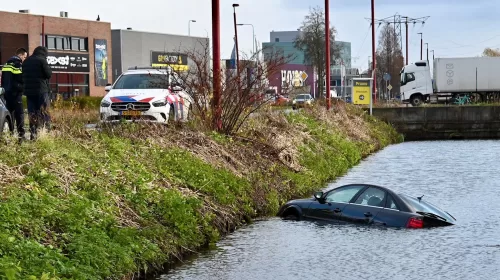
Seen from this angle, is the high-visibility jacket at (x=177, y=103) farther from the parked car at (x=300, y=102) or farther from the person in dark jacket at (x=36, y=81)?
the parked car at (x=300, y=102)

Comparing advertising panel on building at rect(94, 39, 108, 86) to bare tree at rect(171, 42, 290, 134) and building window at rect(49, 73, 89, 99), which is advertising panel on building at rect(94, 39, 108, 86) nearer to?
building window at rect(49, 73, 89, 99)

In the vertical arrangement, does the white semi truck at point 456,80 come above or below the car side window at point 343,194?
above

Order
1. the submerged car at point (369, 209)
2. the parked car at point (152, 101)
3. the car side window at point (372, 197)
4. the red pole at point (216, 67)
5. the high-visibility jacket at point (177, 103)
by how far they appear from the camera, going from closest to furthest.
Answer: the submerged car at point (369, 209)
the car side window at point (372, 197)
the red pole at point (216, 67)
the parked car at point (152, 101)
the high-visibility jacket at point (177, 103)

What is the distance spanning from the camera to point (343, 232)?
1800 centimetres

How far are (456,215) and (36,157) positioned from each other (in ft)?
31.5

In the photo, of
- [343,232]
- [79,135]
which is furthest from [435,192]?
[79,135]

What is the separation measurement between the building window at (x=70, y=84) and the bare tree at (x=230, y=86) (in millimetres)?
54818

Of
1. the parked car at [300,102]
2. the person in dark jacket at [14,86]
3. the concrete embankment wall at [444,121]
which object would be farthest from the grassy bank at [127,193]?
the concrete embankment wall at [444,121]

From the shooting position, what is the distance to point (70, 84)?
81500mm

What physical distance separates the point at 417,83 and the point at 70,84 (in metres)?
29.6

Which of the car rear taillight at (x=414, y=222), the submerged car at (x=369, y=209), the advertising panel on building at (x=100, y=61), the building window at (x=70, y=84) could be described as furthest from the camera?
the advertising panel on building at (x=100, y=61)

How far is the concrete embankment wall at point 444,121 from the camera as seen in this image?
2085 inches

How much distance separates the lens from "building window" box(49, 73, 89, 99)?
79188 millimetres

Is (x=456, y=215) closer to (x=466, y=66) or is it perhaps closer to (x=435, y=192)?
(x=435, y=192)
